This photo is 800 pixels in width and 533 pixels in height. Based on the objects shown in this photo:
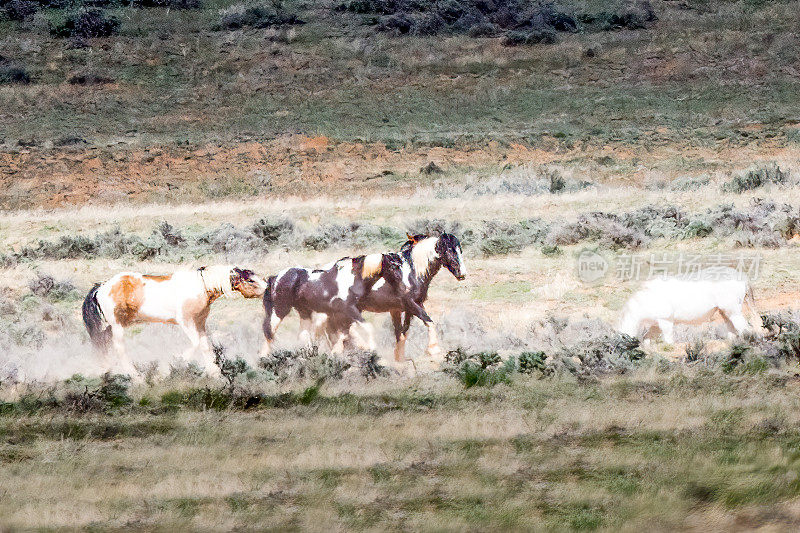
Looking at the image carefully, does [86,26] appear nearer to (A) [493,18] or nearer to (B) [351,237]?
(A) [493,18]

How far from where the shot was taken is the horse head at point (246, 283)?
32.6 ft

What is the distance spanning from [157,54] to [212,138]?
30.2 feet

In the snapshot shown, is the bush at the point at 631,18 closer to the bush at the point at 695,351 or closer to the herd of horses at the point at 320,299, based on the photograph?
the herd of horses at the point at 320,299

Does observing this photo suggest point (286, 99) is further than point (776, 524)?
Yes

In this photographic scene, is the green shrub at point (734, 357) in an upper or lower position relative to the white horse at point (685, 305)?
lower

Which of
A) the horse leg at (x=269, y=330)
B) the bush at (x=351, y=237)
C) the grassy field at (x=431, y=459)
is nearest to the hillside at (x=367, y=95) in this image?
the bush at (x=351, y=237)

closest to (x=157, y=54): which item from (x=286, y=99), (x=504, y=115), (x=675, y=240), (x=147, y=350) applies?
(x=286, y=99)

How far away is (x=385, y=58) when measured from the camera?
147 ft

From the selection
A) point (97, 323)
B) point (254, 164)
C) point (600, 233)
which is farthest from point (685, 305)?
point (254, 164)

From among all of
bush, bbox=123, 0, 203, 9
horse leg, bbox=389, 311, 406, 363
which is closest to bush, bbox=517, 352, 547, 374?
horse leg, bbox=389, 311, 406, 363

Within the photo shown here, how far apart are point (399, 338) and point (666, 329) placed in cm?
259

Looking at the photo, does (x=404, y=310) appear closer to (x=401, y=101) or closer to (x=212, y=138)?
(x=212, y=138)

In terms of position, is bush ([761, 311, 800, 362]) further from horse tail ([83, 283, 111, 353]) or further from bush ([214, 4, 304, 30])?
bush ([214, 4, 304, 30])

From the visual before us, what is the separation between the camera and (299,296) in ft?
33.1
